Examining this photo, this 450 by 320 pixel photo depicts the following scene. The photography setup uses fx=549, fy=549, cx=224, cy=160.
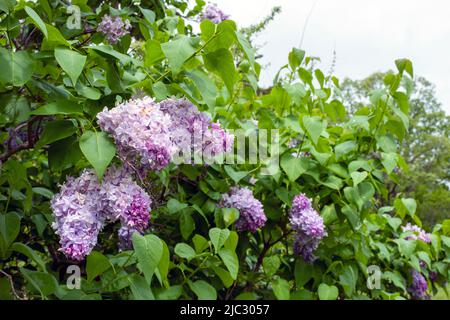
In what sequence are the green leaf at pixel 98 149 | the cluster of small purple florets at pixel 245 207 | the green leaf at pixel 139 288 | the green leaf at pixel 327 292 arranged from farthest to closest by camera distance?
the green leaf at pixel 327 292, the cluster of small purple florets at pixel 245 207, the green leaf at pixel 139 288, the green leaf at pixel 98 149

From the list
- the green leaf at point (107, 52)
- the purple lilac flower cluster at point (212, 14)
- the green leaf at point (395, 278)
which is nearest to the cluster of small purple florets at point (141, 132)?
the green leaf at point (107, 52)

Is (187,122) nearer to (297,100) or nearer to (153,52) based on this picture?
(153,52)

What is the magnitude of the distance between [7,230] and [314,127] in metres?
0.82

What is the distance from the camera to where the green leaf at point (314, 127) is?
4.87ft

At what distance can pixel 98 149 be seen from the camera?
0.91 metres

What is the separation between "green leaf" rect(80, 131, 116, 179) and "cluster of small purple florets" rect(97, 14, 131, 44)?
0.61 metres

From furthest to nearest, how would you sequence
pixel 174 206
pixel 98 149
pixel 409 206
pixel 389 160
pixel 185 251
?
pixel 409 206 < pixel 389 160 < pixel 174 206 < pixel 185 251 < pixel 98 149

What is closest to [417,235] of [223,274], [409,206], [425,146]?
[409,206]

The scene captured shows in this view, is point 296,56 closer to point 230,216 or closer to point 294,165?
point 294,165

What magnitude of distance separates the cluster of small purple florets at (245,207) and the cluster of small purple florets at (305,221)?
0.11 metres

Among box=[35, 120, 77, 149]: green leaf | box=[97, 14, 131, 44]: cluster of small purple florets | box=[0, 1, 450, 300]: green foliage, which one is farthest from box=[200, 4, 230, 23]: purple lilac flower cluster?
box=[35, 120, 77, 149]: green leaf

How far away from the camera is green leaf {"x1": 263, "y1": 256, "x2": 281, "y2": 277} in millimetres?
1647

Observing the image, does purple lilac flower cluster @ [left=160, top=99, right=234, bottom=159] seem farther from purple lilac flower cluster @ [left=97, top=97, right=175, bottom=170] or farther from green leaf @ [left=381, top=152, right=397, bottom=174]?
green leaf @ [left=381, top=152, right=397, bottom=174]

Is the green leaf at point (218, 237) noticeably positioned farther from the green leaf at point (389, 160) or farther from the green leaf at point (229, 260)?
the green leaf at point (389, 160)
